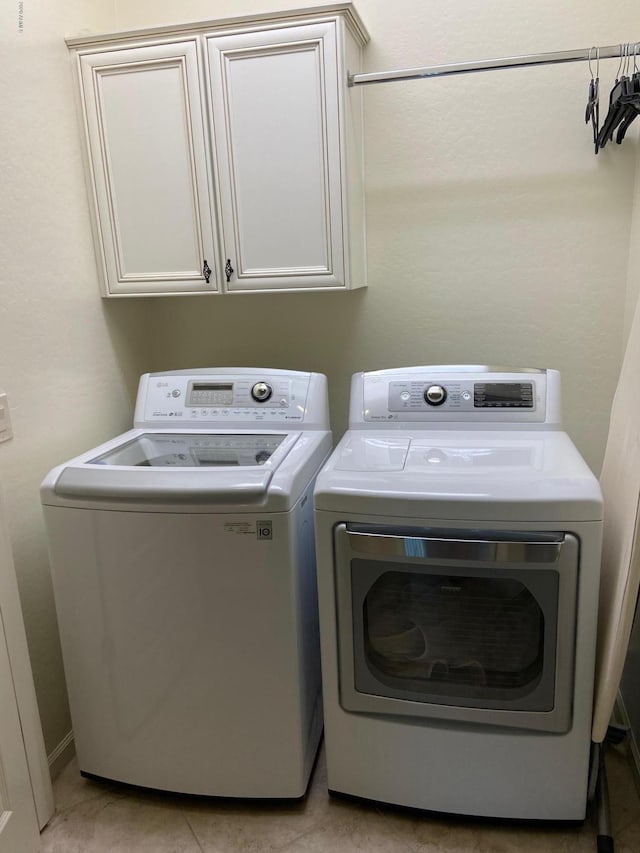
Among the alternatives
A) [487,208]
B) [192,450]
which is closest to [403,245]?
[487,208]

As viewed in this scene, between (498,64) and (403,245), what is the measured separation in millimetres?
602

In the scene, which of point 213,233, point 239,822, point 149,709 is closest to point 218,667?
point 149,709

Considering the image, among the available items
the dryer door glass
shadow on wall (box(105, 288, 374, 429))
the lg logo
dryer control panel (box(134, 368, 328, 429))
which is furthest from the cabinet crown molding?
the dryer door glass

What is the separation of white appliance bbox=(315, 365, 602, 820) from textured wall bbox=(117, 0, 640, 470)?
1.77 feet

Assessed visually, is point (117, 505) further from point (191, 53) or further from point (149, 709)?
point (191, 53)

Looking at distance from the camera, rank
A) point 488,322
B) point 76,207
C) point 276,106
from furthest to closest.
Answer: point 488,322 → point 76,207 → point 276,106

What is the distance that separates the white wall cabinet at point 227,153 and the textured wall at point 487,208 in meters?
0.20

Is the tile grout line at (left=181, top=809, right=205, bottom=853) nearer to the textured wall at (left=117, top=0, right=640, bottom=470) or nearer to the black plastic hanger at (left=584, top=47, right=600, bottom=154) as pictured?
the textured wall at (left=117, top=0, right=640, bottom=470)

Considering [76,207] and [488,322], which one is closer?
[76,207]

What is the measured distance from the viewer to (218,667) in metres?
1.65

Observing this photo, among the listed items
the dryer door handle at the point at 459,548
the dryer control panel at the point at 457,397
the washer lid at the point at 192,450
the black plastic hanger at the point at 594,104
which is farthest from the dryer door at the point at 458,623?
the black plastic hanger at the point at 594,104

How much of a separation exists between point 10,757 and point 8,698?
15cm

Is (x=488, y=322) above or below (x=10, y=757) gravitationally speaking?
above

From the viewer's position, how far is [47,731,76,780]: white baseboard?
191cm
